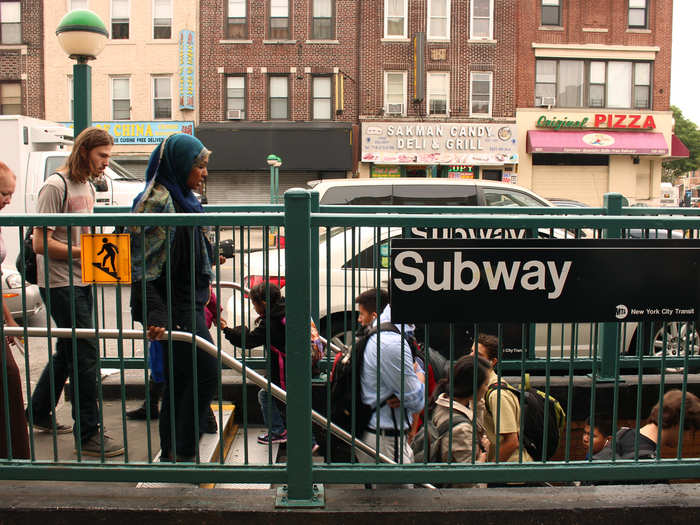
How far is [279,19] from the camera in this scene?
29750mm

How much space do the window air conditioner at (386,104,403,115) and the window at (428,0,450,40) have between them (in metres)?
3.23

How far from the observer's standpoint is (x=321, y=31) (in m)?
29.9

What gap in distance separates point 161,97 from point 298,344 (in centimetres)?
2878

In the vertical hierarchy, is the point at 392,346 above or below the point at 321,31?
below

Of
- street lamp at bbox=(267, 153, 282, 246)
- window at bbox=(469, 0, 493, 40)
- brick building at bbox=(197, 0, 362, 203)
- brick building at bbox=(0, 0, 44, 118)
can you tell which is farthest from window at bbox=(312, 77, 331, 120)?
brick building at bbox=(0, 0, 44, 118)

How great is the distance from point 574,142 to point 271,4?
1432 centimetres

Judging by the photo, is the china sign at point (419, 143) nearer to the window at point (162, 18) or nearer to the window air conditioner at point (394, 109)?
the window air conditioner at point (394, 109)

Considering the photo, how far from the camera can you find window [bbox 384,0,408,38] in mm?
29641

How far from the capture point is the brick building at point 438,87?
97.0ft

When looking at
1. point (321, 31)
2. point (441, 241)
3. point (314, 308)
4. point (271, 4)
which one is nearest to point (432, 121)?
point (321, 31)

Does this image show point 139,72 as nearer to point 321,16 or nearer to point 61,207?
point 321,16

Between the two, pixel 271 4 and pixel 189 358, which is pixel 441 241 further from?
pixel 271 4

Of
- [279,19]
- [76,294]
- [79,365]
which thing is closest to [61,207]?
[76,294]

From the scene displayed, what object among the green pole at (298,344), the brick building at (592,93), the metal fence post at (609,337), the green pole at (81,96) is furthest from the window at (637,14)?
the green pole at (298,344)
